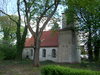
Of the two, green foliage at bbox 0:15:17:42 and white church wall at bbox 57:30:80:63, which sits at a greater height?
green foliage at bbox 0:15:17:42

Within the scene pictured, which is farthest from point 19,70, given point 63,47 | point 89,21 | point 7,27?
point 7,27

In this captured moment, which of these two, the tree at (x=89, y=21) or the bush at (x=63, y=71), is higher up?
the tree at (x=89, y=21)

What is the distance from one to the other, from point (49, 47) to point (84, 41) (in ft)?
24.4

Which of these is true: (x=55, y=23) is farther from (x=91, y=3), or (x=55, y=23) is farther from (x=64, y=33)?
(x=91, y=3)

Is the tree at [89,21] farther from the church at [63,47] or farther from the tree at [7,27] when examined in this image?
the tree at [7,27]

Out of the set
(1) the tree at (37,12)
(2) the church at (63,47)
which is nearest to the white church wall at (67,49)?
(2) the church at (63,47)

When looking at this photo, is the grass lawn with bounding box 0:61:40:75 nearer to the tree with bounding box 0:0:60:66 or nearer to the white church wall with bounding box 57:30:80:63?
the tree with bounding box 0:0:60:66

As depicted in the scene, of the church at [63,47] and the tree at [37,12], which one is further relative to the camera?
the church at [63,47]

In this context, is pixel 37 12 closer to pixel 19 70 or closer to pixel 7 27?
pixel 19 70

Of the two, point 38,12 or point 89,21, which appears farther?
point 89,21

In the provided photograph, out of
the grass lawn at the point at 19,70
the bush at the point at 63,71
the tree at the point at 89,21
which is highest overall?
the tree at the point at 89,21

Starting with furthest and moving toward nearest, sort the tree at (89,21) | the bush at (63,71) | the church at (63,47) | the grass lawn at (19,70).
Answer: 1. the church at (63,47)
2. the tree at (89,21)
3. the grass lawn at (19,70)
4. the bush at (63,71)

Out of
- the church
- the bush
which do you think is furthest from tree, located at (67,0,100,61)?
the bush

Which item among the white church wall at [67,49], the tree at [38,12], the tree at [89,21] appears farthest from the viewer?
the white church wall at [67,49]
